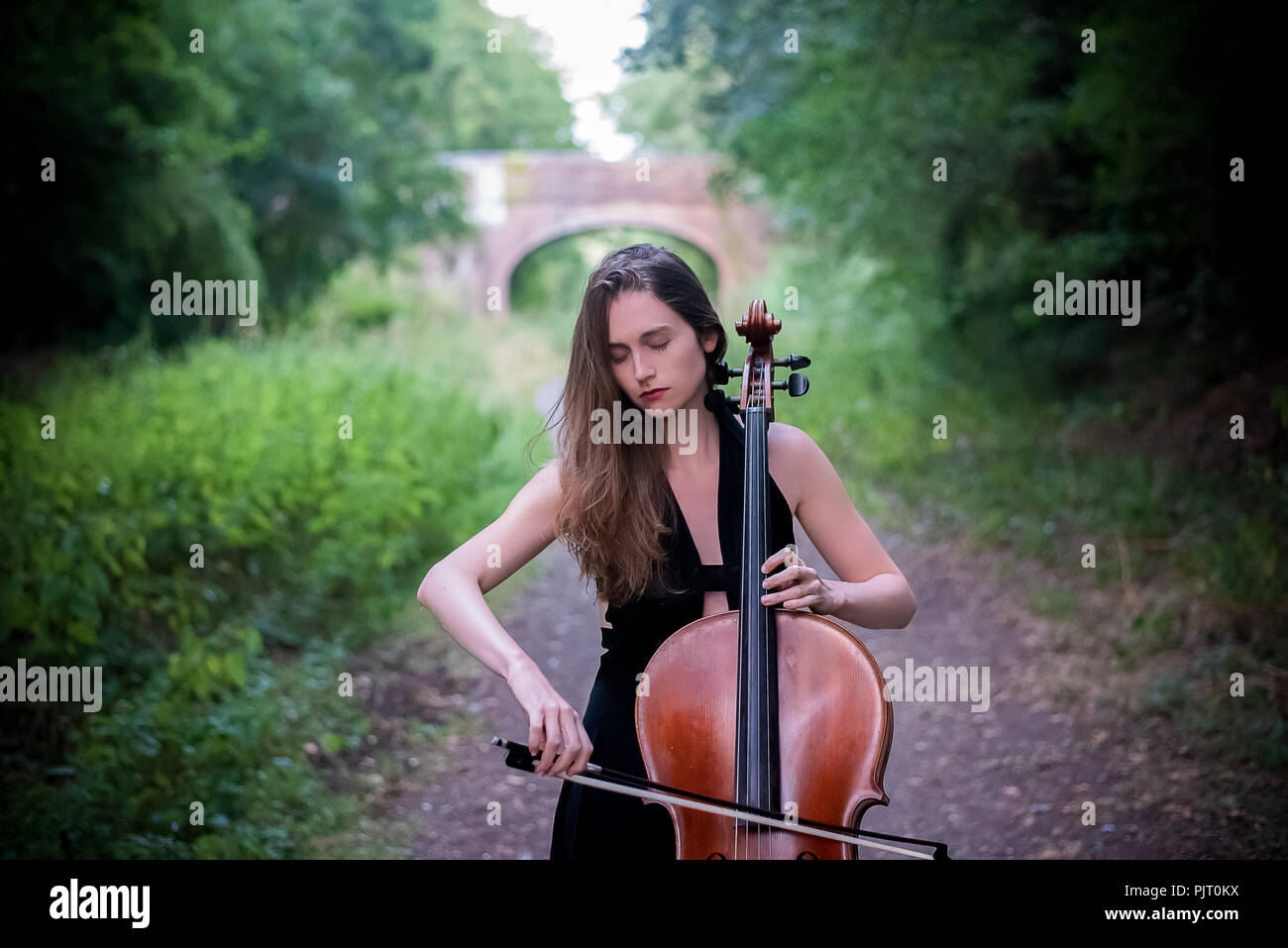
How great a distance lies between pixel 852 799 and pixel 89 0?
28.5 feet

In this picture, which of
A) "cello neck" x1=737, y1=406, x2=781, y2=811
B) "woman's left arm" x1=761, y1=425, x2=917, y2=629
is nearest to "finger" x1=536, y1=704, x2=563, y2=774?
"cello neck" x1=737, y1=406, x2=781, y2=811

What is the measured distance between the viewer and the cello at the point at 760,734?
1.82 meters

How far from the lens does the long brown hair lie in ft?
6.53

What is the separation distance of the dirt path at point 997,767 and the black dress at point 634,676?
2166 mm

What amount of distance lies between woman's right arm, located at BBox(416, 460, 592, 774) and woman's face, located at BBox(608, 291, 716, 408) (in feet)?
0.75

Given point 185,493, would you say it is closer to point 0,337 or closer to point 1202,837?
point 1202,837

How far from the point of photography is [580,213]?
22938 millimetres

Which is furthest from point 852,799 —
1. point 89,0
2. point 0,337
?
point 0,337

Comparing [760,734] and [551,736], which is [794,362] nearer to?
[760,734]
